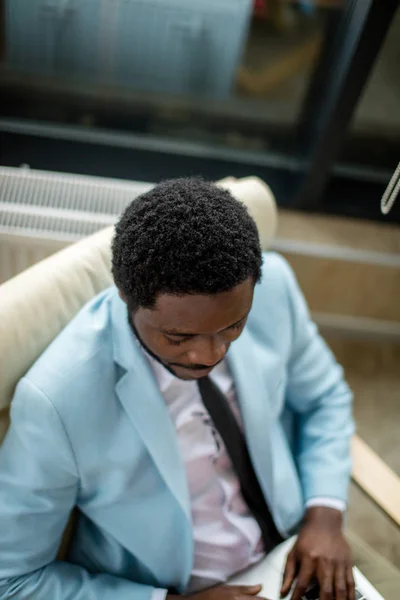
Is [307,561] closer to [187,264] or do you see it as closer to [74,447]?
[74,447]

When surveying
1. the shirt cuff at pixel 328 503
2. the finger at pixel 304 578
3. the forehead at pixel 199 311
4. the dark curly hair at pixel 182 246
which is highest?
the dark curly hair at pixel 182 246

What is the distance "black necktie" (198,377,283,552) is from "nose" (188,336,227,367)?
0.69 feet

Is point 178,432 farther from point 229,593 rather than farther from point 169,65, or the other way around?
point 169,65

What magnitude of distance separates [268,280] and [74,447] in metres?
0.53

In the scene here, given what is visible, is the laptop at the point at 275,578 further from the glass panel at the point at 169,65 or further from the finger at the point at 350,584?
the glass panel at the point at 169,65

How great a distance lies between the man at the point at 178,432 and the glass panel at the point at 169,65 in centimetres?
103

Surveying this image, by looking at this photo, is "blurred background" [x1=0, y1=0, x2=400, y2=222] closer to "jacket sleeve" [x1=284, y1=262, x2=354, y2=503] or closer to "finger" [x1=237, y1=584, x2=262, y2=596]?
"jacket sleeve" [x1=284, y1=262, x2=354, y2=503]

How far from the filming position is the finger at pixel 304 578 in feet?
3.76

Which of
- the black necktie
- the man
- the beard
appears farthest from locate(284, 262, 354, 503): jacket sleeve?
the beard

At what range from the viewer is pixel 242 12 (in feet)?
6.05

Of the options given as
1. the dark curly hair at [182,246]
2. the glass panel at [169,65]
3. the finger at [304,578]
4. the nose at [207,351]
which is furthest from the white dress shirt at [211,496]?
the glass panel at [169,65]

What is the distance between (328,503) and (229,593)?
31 centimetres

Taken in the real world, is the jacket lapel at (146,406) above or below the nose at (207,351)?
below

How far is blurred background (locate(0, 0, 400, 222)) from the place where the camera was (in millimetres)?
1823
